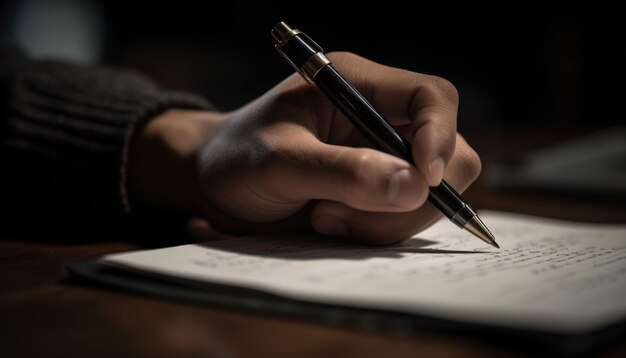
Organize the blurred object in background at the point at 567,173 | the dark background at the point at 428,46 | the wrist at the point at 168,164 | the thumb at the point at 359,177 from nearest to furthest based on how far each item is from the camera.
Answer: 1. the thumb at the point at 359,177
2. the wrist at the point at 168,164
3. the blurred object in background at the point at 567,173
4. the dark background at the point at 428,46

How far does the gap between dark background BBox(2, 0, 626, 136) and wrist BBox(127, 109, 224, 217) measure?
8cm

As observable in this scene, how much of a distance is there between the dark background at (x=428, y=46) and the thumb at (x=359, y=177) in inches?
7.5

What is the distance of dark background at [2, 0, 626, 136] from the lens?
112 cm

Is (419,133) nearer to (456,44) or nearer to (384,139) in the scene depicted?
(384,139)

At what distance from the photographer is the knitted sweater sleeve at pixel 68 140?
1.98ft

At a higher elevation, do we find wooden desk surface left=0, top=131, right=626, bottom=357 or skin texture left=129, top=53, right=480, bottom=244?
skin texture left=129, top=53, right=480, bottom=244

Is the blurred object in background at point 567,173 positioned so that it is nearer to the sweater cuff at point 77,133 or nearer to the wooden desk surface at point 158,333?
the sweater cuff at point 77,133

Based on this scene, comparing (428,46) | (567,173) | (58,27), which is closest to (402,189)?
(567,173)

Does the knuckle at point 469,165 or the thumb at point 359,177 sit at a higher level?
the knuckle at point 469,165

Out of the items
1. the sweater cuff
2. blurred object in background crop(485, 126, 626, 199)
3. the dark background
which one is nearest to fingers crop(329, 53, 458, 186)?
the dark background

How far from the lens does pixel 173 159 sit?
2.00 feet

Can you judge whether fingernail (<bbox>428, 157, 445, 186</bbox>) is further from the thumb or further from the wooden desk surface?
the wooden desk surface

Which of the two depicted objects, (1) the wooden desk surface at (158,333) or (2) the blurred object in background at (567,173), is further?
(2) the blurred object in background at (567,173)

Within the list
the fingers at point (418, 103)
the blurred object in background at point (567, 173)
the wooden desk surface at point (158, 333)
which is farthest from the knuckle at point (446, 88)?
the blurred object in background at point (567, 173)
